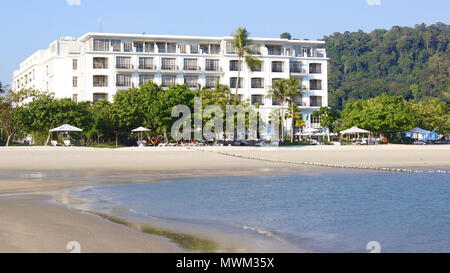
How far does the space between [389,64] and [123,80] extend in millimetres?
101003

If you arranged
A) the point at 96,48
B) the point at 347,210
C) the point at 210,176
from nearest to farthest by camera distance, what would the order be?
the point at 347,210 < the point at 210,176 < the point at 96,48

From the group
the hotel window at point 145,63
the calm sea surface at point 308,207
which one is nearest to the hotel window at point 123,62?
the hotel window at point 145,63

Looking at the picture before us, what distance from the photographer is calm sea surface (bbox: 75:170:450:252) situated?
13.3m

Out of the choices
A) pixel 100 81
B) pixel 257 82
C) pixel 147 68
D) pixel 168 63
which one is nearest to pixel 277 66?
pixel 257 82

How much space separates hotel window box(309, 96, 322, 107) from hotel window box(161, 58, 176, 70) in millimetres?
21999

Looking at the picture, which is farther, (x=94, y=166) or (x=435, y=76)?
(x=435, y=76)

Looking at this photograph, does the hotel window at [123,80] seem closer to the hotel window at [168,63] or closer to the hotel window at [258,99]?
the hotel window at [168,63]

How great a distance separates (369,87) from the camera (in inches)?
5541

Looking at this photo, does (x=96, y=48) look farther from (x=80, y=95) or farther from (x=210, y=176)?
(x=210, y=176)

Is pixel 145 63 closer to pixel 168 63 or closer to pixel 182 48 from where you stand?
pixel 168 63

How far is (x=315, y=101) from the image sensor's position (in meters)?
92.1

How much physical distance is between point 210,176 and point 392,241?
16.5 meters

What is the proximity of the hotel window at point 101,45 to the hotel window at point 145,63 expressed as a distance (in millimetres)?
5203
